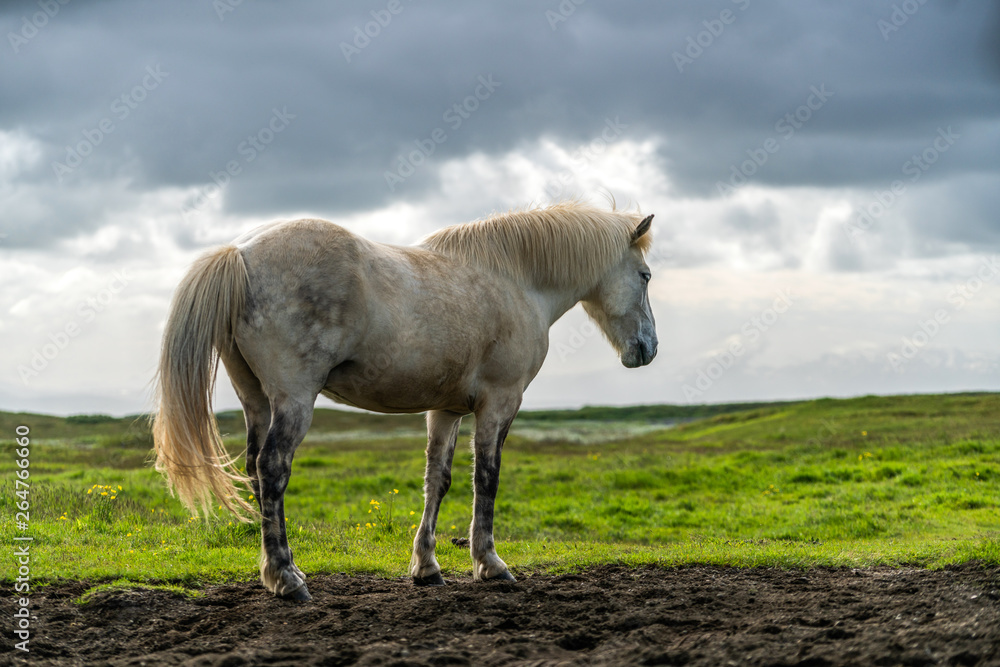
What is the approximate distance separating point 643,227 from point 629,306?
84cm

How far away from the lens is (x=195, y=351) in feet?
19.0

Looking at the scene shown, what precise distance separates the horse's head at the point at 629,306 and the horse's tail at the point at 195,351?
12.4 feet

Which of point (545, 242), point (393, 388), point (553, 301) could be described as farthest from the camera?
point (553, 301)

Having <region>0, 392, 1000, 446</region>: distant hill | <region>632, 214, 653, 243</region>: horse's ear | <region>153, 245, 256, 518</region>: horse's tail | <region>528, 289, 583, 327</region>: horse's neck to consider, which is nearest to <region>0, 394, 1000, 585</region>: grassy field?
<region>153, 245, 256, 518</region>: horse's tail

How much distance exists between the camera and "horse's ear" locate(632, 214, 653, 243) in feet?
26.3

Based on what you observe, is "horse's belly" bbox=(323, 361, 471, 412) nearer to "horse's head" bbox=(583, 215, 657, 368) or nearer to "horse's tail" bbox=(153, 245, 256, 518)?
"horse's tail" bbox=(153, 245, 256, 518)

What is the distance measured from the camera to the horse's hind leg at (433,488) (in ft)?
22.8

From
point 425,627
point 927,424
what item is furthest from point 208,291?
point 927,424

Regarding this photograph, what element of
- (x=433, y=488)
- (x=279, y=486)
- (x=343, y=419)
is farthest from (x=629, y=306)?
(x=343, y=419)

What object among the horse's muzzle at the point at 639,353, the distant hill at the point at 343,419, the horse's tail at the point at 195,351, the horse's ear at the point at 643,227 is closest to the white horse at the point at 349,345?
the horse's tail at the point at 195,351

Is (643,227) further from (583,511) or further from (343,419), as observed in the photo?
(343,419)

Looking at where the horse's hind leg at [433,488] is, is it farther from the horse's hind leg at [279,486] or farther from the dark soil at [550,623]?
the horse's hind leg at [279,486]

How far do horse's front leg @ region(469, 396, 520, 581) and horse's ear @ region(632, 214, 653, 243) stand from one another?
237 cm

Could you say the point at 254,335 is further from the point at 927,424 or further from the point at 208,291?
the point at 927,424
